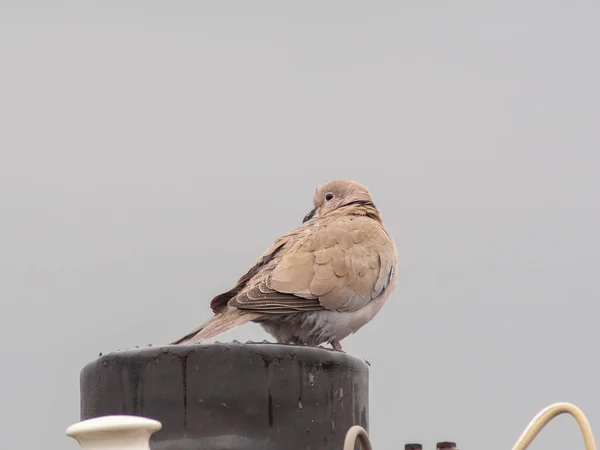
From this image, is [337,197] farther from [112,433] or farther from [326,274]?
[112,433]

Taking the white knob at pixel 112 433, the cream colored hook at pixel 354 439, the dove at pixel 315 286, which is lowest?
the cream colored hook at pixel 354 439

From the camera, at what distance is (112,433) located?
3.86 meters

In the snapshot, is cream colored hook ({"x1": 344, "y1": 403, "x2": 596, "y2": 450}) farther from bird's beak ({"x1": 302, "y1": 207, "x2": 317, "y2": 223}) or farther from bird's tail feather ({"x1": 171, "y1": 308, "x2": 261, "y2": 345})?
bird's beak ({"x1": 302, "y1": 207, "x2": 317, "y2": 223})

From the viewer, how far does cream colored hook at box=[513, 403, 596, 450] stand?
423cm

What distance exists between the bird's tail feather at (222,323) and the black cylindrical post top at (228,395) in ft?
12.0

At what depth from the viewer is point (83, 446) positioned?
3.89 meters

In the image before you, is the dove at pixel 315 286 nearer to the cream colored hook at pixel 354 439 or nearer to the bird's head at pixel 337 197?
the bird's head at pixel 337 197

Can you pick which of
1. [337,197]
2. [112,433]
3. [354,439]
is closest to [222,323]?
[337,197]

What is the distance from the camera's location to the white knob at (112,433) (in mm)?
3826

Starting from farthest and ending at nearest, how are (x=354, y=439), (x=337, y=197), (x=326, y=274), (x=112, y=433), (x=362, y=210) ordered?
(x=337, y=197) → (x=362, y=210) → (x=326, y=274) → (x=354, y=439) → (x=112, y=433)

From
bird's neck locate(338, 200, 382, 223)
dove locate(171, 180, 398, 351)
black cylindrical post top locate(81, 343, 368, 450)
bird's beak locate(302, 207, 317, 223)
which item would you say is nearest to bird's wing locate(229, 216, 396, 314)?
dove locate(171, 180, 398, 351)

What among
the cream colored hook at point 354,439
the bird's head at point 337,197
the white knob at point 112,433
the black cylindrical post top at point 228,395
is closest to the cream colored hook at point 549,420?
the cream colored hook at point 354,439

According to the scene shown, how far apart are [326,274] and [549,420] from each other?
5.40 metres

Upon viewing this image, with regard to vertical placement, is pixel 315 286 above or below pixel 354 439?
above
